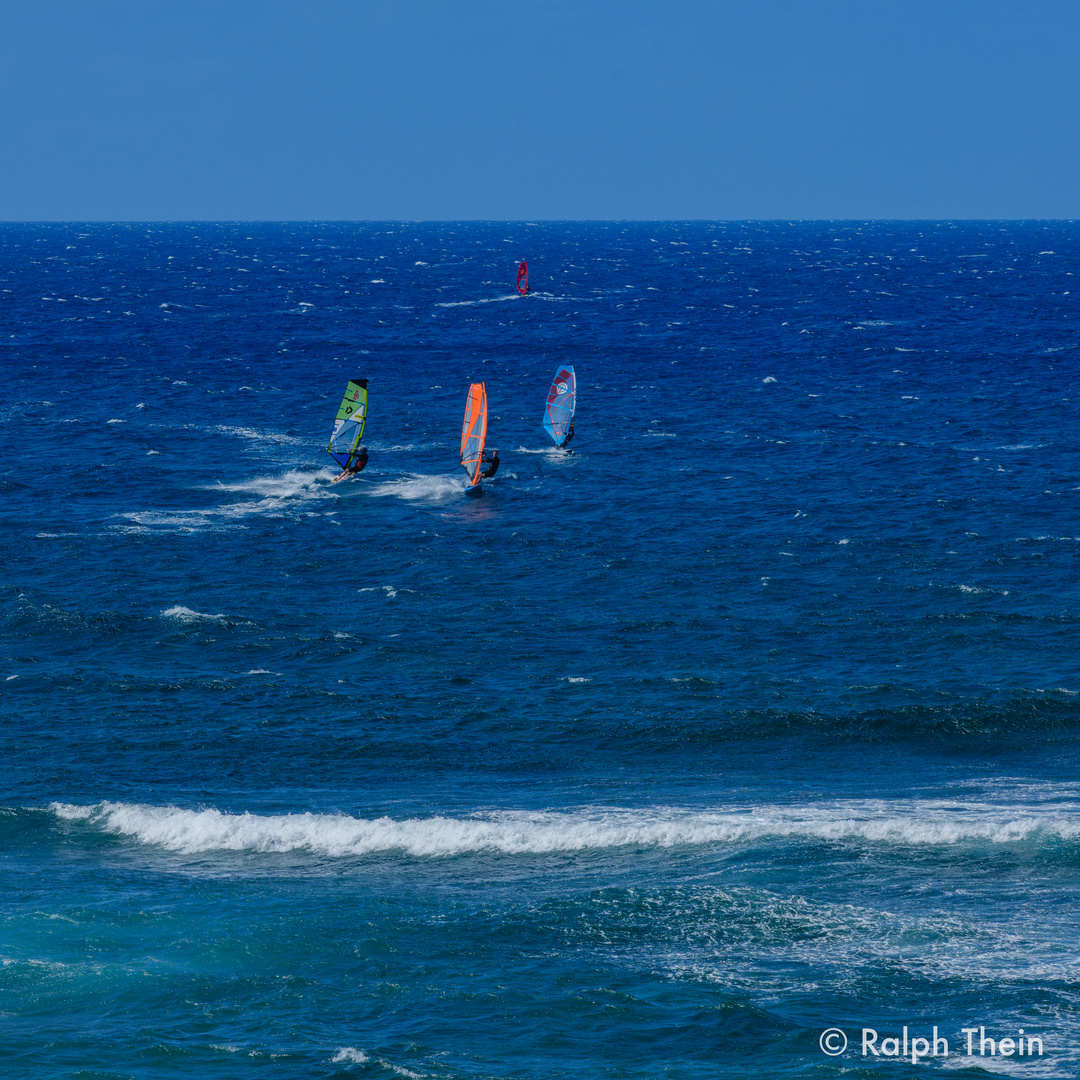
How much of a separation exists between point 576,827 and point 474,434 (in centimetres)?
5102

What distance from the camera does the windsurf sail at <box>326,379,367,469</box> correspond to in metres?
97.5

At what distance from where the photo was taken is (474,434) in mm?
95562

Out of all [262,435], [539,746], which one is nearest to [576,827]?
[539,746]

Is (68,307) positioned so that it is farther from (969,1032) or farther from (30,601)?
(969,1032)

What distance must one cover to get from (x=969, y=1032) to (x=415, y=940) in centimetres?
1602

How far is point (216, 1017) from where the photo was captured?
37031 mm

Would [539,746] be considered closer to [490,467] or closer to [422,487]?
[490,467]

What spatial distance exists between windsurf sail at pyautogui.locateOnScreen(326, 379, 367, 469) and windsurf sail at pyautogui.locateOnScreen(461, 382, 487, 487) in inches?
300

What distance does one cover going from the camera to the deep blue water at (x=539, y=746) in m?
36.8

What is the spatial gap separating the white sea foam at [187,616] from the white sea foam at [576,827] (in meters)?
19.1

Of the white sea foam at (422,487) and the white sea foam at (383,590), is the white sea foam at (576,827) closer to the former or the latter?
the white sea foam at (383,590)

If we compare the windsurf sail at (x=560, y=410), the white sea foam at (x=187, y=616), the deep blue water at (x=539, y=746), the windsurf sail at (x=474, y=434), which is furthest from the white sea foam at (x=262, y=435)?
the white sea foam at (x=187, y=616)

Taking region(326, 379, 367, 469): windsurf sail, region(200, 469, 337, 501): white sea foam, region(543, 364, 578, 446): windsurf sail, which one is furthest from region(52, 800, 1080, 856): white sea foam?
region(543, 364, 578, 446): windsurf sail

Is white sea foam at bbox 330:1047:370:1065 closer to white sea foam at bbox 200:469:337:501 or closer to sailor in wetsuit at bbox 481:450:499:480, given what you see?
white sea foam at bbox 200:469:337:501
